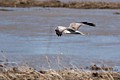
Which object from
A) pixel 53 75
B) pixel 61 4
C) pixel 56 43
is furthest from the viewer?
pixel 61 4

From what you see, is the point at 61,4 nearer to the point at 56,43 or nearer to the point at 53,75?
the point at 56,43

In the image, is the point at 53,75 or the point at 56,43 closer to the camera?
the point at 53,75

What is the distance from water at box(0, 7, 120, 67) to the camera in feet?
48.2

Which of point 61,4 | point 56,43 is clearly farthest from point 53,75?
point 61,4

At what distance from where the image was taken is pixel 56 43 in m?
18.5

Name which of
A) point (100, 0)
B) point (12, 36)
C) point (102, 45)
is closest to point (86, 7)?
point (100, 0)

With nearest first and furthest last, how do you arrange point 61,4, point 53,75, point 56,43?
point 53,75 → point 56,43 → point 61,4

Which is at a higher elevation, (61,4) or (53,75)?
(53,75)

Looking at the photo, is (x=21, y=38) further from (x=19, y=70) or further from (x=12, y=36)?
(x=19, y=70)

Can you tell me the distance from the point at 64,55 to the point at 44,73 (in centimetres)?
498

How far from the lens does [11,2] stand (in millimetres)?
42812

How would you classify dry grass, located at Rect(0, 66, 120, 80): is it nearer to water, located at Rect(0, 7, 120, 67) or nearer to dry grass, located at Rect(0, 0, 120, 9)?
water, located at Rect(0, 7, 120, 67)

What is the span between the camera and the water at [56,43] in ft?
48.2

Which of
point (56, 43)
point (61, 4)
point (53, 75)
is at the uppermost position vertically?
point (53, 75)
